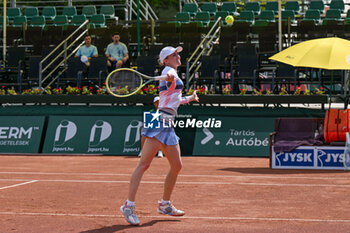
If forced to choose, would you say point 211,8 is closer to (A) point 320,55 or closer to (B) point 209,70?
(B) point 209,70

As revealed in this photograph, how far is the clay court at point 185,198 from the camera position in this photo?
6.95 m

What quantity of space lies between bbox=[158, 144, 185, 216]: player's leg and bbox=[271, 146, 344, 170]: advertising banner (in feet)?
20.1

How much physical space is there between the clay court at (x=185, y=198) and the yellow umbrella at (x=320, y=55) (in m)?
2.12

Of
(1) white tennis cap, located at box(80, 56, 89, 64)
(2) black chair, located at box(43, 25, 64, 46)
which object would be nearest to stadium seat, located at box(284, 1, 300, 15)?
(2) black chair, located at box(43, 25, 64, 46)

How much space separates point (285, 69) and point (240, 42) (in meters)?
3.71

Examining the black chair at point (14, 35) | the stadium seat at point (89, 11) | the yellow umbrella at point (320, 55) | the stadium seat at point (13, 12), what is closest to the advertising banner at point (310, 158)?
the yellow umbrella at point (320, 55)

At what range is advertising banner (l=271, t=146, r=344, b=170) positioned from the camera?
12.9 metres

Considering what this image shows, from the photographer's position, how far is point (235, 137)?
15.7m

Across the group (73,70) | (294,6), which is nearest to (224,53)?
(73,70)

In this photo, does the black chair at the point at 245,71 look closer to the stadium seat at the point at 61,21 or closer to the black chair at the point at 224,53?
the black chair at the point at 224,53

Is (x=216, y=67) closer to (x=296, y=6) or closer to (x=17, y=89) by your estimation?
(x=17, y=89)

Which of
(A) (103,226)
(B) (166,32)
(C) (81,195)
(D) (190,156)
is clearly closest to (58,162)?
(D) (190,156)

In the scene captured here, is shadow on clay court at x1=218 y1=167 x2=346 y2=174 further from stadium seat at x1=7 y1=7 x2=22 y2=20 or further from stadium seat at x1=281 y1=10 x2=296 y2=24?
stadium seat at x1=7 y1=7 x2=22 y2=20

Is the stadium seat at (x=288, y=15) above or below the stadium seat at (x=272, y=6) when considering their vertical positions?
below
